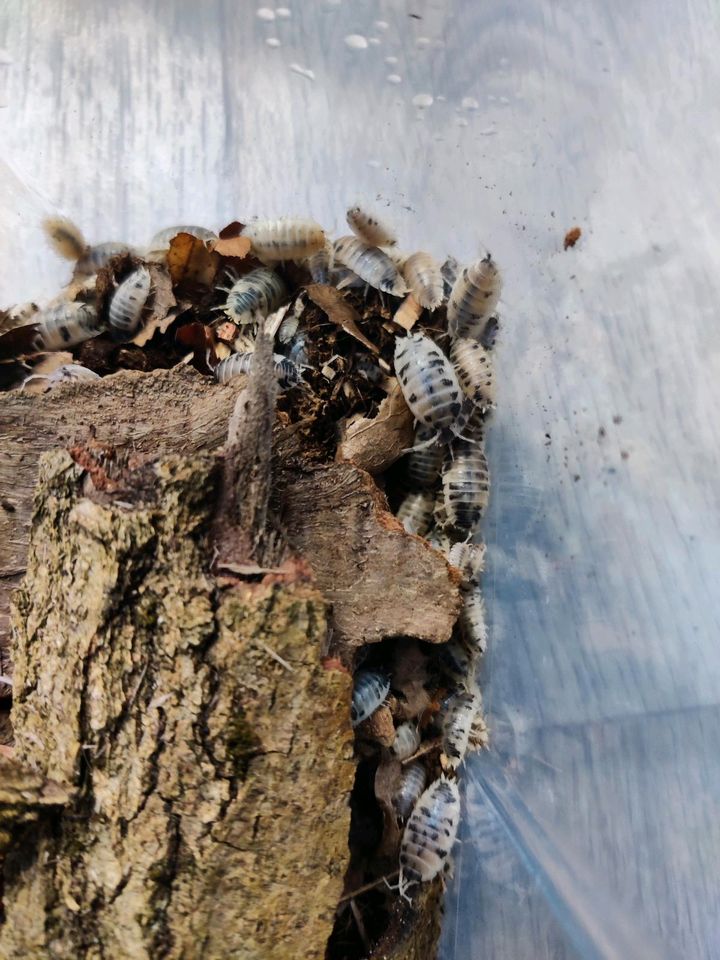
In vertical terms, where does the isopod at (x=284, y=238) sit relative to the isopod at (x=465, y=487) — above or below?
above

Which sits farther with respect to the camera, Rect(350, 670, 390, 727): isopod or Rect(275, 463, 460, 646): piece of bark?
Rect(350, 670, 390, 727): isopod

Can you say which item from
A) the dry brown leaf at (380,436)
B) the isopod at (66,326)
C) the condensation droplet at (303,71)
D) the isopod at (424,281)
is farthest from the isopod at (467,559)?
the condensation droplet at (303,71)

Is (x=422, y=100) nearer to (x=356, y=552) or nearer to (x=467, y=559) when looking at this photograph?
(x=467, y=559)

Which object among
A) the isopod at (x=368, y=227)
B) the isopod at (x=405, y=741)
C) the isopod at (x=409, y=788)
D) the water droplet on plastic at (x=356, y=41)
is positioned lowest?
the isopod at (x=409, y=788)

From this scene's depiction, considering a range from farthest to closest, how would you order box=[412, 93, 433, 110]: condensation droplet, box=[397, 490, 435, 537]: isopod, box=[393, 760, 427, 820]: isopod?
box=[412, 93, 433, 110]: condensation droplet
box=[397, 490, 435, 537]: isopod
box=[393, 760, 427, 820]: isopod

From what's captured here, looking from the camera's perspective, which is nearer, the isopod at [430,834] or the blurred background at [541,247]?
the isopod at [430,834]

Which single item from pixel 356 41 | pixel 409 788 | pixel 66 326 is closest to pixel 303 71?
pixel 356 41

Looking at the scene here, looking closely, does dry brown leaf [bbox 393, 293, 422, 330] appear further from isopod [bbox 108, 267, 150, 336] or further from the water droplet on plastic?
the water droplet on plastic

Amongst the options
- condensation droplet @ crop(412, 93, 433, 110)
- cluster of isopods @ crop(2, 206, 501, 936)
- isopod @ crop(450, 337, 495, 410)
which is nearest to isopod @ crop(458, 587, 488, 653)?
cluster of isopods @ crop(2, 206, 501, 936)

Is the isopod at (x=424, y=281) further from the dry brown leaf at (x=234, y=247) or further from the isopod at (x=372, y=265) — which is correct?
the dry brown leaf at (x=234, y=247)
